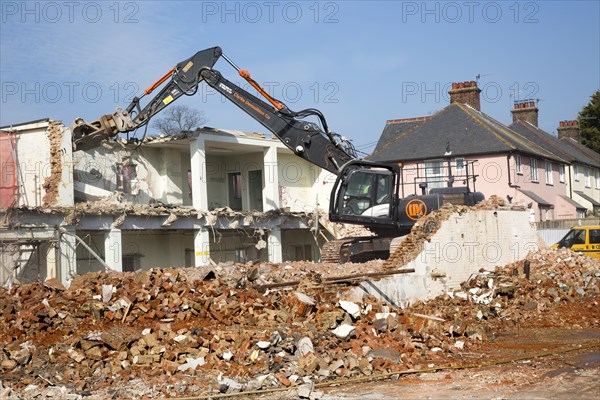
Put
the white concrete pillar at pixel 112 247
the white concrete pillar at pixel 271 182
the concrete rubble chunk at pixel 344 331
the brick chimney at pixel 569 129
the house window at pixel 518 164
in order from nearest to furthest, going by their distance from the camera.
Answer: the concrete rubble chunk at pixel 344 331 < the white concrete pillar at pixel 112 247 < the white concrete pillar at pixel 271 182 < the house window at pixel 518 164 < the brick chimney at pixel 569 129

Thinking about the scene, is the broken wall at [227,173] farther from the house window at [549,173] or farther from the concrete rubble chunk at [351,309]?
the concrete rubble chunk at [351,309]

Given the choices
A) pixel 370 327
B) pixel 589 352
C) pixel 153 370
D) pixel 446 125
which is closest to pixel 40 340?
pixel 153 370

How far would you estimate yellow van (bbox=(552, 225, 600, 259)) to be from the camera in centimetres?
2783

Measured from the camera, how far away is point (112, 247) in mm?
26500

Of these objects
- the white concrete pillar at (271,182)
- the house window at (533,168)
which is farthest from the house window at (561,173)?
the white concrete pillar at (271,182)

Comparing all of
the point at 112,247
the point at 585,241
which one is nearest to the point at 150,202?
the point at 112,247

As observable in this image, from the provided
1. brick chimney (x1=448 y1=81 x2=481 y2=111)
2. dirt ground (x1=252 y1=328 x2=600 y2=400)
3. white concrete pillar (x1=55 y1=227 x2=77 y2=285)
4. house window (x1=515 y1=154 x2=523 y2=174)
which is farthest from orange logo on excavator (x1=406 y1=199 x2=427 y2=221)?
brick chimney (x1=448 y1=81 x2=481 y2=111)

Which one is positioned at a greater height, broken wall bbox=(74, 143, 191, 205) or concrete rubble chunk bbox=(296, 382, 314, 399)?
broken wall bbox=(74, 143, 191, 205)

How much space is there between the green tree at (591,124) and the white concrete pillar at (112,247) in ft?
148

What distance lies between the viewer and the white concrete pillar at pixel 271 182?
1305 inches

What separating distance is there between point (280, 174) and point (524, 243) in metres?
15.9

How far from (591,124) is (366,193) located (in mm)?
47075

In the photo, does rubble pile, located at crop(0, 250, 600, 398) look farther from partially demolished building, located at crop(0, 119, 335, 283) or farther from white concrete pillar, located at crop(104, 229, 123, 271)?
white concrete pillar, located at crop(104, 229, 123, 271)

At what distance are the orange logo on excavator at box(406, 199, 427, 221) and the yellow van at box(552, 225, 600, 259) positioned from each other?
301 inches
